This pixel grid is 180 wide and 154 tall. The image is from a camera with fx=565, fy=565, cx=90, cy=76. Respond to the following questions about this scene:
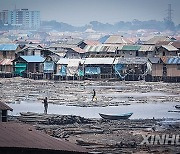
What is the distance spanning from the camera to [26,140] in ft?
23.6

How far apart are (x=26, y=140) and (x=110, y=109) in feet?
52.0

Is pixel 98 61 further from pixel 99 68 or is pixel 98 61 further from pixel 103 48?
pixel 103 48

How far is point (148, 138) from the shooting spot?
14891 millimetres

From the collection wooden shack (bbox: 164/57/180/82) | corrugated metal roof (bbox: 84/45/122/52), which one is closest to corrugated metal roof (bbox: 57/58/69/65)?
corrugated metal roof (bbox: 84/45/122/52)

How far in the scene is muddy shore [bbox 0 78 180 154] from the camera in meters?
13.8

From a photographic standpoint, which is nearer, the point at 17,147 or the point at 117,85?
the point at 17,147

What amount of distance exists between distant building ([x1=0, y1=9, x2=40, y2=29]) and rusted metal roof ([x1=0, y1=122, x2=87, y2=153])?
115665 millimetres

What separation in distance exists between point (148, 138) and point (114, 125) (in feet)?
7.99

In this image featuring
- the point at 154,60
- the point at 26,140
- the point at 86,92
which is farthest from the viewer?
the point at 154,60

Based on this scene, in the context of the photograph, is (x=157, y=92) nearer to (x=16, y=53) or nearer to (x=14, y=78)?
(x=14, y=78)

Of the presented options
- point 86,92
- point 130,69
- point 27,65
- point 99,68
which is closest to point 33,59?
point 27,65

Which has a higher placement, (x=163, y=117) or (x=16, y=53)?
(x=16, y=53)

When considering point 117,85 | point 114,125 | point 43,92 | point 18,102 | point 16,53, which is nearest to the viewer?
point 114,125

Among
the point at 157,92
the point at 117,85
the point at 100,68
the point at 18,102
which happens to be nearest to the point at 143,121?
the point at 18,102
